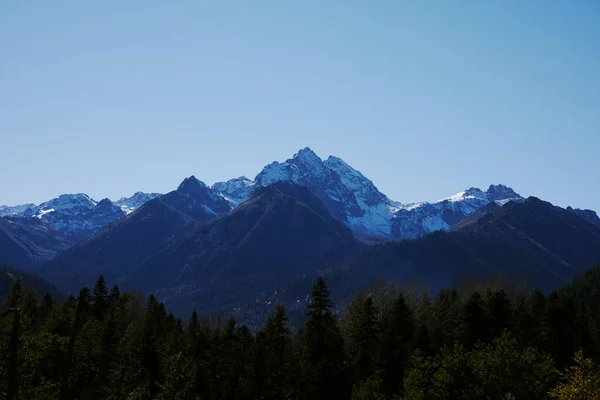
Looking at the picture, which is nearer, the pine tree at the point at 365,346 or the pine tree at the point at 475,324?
the pine tree at the point at 365,346

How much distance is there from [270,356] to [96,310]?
5734cm

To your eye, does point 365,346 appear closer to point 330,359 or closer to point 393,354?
point 393,354

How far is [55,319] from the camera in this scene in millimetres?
103062

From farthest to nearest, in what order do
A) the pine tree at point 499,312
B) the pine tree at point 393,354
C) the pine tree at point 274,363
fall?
the pine tree at point 499,312, the pine tree at point 274,363, the pine tree at point 393,354

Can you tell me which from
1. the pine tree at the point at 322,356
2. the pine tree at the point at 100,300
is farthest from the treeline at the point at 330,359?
the pine tree at the point at 100,300

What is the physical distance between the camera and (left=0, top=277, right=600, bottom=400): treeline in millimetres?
62969

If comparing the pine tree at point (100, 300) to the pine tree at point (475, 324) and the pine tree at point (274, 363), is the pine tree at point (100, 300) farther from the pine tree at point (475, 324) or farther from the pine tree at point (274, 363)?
the pine tree at point (475, 324)

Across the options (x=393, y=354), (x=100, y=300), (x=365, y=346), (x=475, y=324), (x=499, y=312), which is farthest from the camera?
(x=100, y=300)

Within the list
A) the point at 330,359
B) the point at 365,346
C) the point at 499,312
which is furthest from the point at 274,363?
the point at 499,312

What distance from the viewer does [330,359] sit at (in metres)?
81.1

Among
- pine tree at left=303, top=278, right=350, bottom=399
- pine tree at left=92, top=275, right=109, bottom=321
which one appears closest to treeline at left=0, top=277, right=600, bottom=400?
pine tree at left=303, top=278, right=350, bottom=399

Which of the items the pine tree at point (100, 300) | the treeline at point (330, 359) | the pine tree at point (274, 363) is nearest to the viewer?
the treeline at point (330, 359)

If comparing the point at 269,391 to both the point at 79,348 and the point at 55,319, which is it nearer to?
the point at 79,348

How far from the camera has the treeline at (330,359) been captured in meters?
63.0
